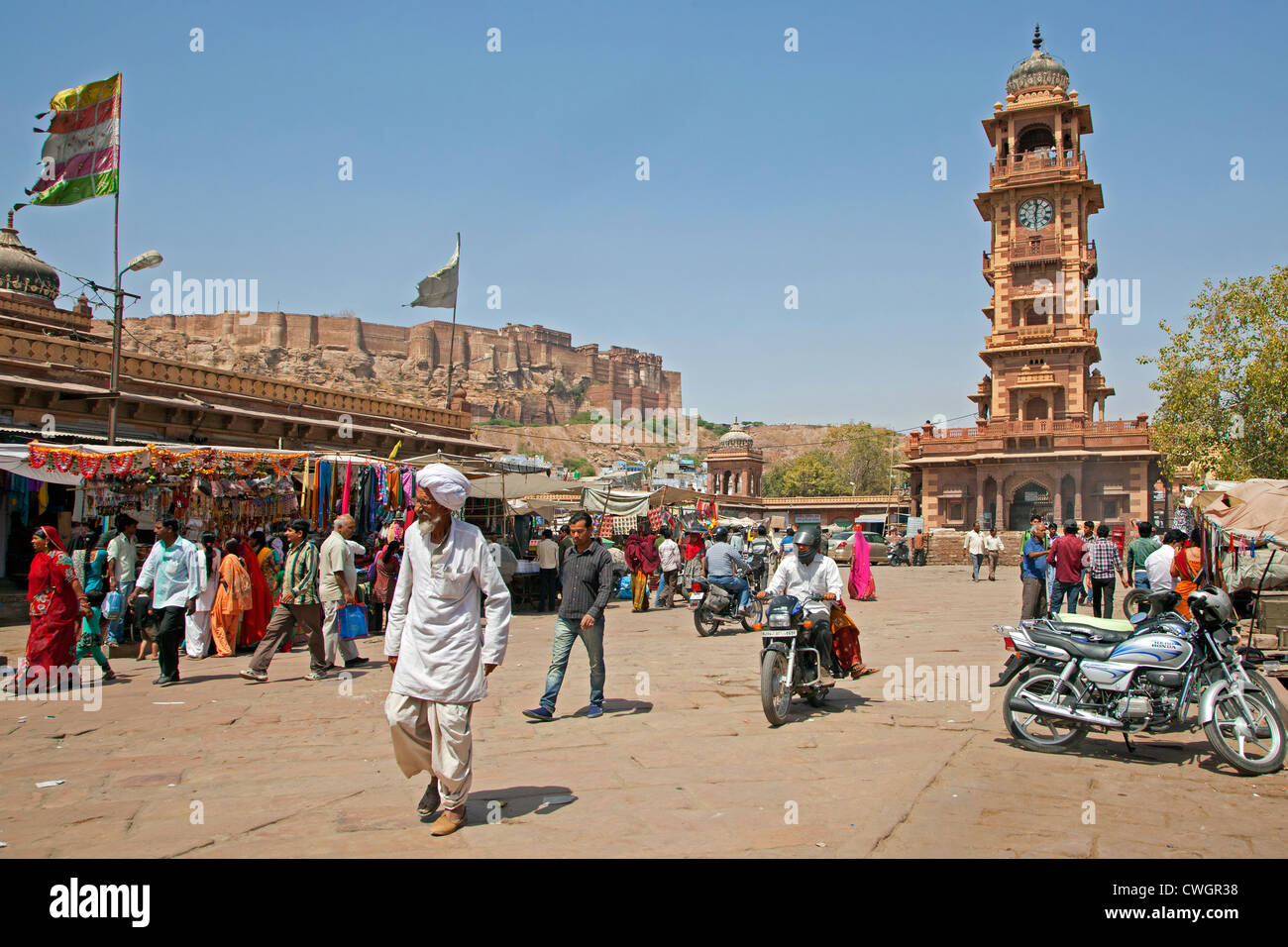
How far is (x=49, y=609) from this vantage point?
7.63 metres

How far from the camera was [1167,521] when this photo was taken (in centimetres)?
3594

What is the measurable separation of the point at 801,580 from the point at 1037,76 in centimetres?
4167

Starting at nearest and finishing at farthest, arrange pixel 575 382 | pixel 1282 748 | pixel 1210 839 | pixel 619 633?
pixel 1210 839 < pixel 1282 748 < pixel 619 633 < pixel 575 382

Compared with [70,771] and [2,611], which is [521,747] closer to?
[70,771]

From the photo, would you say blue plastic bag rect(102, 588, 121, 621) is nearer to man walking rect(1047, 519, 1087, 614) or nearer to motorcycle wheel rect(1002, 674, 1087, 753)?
motorcycle wheel rect(1002, 674, 1087, 753)

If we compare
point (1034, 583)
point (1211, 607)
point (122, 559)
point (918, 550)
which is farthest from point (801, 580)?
point (918, 550)

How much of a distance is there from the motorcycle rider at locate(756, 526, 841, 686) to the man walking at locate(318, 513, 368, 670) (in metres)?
4.26

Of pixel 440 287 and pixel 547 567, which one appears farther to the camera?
pixel 440 287

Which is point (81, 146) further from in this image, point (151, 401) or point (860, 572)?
point (860, 572)

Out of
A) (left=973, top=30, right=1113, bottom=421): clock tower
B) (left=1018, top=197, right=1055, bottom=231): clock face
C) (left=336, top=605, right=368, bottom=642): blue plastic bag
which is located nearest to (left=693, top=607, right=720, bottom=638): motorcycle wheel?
(left=336, top=605, right=368, bottom=642): blue plastic bag

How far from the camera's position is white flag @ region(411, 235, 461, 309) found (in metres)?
23.5

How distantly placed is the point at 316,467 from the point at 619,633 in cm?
463

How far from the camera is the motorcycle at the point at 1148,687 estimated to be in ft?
16.5

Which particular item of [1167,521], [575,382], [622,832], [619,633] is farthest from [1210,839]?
[575,382]
